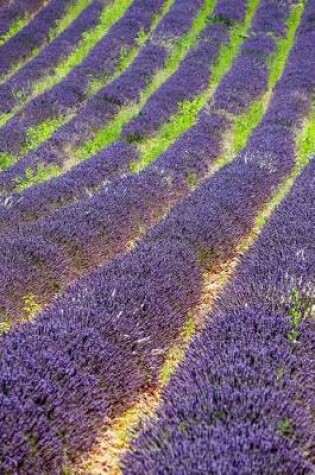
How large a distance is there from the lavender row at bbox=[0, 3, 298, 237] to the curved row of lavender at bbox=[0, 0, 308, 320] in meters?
0.04

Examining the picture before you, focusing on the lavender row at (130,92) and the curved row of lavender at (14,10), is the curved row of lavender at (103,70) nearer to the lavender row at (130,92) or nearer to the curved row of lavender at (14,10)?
the lavender row at (130,92)

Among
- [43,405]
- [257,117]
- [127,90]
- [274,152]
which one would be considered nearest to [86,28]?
[127,90]

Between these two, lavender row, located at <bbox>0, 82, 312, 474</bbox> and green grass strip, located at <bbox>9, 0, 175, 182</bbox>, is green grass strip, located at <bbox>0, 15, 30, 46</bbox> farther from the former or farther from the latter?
lavender row, located at <bbox>0, 82, 312, 474</bbox>

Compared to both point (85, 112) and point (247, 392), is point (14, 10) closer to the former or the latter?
point (85, 112)

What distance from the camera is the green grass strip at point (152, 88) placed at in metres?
14.1

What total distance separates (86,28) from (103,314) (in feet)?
65.9

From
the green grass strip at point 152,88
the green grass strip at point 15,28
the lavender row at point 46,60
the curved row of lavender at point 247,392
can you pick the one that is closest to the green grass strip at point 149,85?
the green grass strip at point 152,88

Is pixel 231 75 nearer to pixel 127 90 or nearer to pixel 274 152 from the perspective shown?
pixel 127 90

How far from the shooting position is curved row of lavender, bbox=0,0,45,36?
936 inches

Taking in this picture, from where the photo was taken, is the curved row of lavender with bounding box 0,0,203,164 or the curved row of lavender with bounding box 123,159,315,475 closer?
the curved row of lavender with bounding box 123,159,315,475

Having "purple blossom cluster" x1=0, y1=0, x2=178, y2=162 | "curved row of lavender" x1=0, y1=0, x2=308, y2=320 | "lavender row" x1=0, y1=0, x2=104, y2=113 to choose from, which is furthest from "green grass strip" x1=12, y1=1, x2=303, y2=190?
"lavender row" x1=0, y1=0, x2=104, y2=113

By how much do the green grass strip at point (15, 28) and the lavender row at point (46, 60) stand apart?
7.24 ft

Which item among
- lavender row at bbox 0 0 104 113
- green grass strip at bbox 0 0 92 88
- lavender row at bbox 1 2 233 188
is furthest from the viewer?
green grass strip at bbox 0 0 92 88

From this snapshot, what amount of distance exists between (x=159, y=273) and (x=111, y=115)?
10.1 meters
